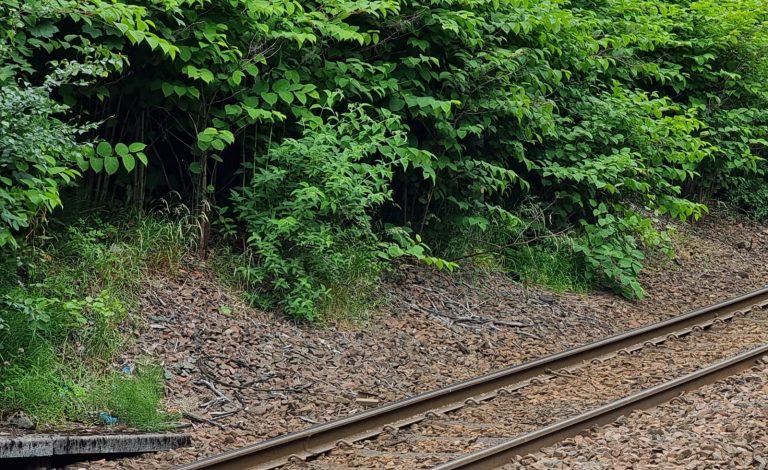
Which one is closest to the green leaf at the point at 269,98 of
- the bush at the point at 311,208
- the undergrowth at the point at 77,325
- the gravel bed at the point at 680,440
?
the bush at the point at 311,208

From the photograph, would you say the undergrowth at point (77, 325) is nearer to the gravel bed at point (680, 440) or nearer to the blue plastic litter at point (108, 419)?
the blue plastic litter at point (108, 419)

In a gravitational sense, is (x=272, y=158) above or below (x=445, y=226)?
above

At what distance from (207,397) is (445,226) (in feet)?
14.4

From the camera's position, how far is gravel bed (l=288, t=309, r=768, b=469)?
632cm

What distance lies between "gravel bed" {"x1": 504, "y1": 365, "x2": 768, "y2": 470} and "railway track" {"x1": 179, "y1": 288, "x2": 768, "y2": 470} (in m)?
0.17

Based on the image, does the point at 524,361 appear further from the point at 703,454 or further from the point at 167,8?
the point at 167,8

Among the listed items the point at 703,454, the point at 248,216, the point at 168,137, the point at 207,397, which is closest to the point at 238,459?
the point at 207,397

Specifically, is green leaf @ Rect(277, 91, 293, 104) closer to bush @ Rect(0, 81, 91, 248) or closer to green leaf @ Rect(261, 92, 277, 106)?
green leaf @ Rect(261, 92, 277, 106)

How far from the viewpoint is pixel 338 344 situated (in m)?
8.57

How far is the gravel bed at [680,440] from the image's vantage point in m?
5.61

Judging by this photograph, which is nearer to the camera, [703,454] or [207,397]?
[703,454]

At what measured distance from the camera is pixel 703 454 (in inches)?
223

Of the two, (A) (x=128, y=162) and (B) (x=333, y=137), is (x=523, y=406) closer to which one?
(B) (x=333, y=137)

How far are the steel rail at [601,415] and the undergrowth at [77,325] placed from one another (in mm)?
2313
